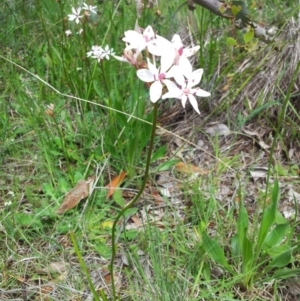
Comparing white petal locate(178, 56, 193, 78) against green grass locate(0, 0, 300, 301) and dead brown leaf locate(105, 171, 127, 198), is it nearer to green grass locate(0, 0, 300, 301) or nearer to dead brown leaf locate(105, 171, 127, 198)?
green grass locate(0, 0, 300, 301)

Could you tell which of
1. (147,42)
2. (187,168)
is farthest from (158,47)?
(187,168)

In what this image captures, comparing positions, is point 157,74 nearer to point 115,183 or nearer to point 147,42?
point 147,42

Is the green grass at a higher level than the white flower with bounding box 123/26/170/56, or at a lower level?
lower

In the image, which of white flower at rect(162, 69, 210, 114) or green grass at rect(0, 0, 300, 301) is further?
green grass at rect(0, 0, 300, 301)

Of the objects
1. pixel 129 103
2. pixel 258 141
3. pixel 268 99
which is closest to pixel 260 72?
pixel 268 99

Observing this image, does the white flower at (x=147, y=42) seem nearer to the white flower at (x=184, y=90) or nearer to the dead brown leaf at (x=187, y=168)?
the white flower at (x=184, y=90)

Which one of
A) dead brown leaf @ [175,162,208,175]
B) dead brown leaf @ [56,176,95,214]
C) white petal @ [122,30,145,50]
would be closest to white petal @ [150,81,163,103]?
white petal @ [122,30,145,50]
